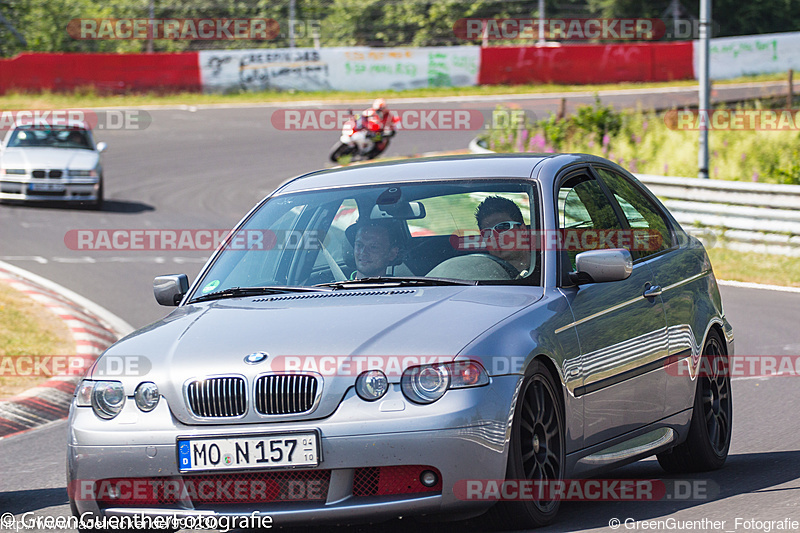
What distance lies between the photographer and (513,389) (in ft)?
15.1

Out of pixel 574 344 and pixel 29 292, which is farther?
pixel 29 292

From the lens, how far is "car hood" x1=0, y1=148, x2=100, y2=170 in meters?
21.8

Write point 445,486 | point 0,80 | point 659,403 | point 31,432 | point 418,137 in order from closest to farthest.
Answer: point 445,486 < point 659,403 < point 31,432 < point 418,137 < point 0,80

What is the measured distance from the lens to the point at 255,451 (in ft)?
14.8

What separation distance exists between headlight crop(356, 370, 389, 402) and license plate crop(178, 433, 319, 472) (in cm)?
23

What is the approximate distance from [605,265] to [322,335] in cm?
135

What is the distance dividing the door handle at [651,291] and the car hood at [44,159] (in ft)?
56.9

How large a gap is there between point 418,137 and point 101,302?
62.2 feet

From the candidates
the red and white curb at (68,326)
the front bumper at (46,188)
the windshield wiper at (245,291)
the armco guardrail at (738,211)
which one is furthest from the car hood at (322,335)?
the front bumper at (46,188)

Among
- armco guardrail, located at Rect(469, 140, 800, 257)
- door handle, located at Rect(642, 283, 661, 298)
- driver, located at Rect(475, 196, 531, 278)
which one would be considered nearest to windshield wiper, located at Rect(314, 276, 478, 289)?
driver, located at Rect(475, 196, 531, 278)

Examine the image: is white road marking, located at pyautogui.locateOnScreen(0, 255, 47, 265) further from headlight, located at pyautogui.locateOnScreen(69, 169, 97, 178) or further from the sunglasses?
the sunglasses

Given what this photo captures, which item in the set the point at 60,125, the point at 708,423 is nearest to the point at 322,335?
the point at 708,423

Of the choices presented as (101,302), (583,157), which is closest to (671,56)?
(101,302)

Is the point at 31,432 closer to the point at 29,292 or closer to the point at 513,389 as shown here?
the point at 513,389
